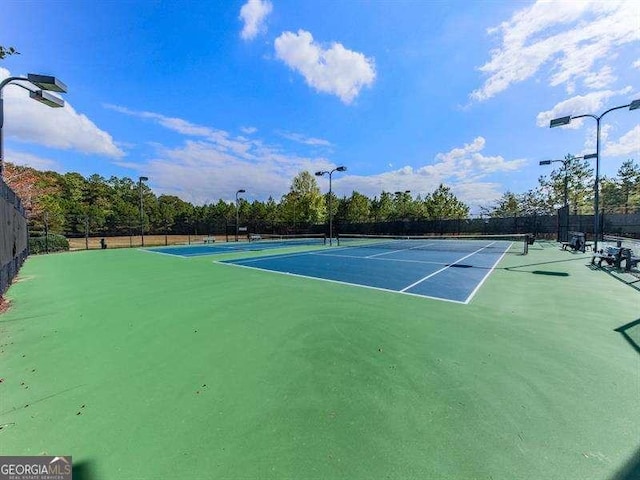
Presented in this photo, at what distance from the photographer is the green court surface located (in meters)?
2.16

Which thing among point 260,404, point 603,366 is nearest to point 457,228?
point 603,366

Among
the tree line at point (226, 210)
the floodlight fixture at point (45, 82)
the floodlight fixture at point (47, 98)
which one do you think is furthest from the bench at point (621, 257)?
the tree line at point (226, 210)

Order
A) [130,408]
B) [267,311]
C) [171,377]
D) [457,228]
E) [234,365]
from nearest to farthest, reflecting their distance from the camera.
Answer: [130,408], [171,377], [234,365], [267,311], [457,228]

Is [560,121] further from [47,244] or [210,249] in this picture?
[47,244]

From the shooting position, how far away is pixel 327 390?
3.09m

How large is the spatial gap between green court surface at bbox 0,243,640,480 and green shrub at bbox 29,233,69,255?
739 inches

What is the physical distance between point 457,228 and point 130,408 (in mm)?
37049

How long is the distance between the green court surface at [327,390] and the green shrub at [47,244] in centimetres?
1877

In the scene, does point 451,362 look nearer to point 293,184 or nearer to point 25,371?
point 25,371

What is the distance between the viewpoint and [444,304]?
249 inches

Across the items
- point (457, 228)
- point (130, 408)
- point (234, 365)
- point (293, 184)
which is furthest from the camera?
point (293, 184)

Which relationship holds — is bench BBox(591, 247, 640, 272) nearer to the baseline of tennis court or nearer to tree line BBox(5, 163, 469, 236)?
the baseline of tennis court

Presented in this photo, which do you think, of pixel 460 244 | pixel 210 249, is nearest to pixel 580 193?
pixel 460 244

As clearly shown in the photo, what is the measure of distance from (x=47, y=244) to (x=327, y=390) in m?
26.5
